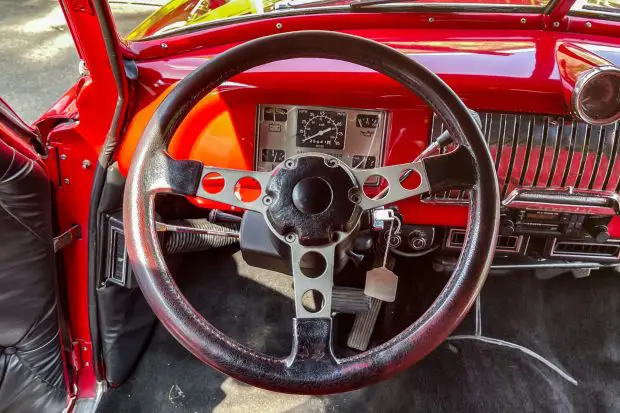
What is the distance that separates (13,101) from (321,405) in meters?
2.66

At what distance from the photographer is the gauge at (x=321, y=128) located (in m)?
1.52

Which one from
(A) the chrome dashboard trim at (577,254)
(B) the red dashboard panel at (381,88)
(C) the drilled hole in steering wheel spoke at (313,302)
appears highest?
(B) the red dashboard panel at (381,88)

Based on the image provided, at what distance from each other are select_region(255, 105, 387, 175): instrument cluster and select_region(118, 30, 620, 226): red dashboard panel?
0.02 m

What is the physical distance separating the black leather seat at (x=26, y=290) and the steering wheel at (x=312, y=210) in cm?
55

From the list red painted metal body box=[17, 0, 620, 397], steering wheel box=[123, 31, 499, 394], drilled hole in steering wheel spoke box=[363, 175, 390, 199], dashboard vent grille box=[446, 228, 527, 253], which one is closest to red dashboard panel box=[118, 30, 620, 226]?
red painted metal body box=[17, 0, 620, 397]

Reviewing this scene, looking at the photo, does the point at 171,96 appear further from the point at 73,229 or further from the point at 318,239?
the point at 73,229

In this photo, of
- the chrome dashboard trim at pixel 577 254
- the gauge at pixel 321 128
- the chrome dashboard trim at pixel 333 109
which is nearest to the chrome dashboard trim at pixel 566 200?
the chrome dashboard trim at pixel 577 254

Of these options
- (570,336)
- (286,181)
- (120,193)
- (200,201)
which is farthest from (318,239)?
(570,336)

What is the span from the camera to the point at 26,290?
1.51m

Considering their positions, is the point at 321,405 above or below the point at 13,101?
below

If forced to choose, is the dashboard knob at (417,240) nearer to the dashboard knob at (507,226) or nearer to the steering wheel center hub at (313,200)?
the dashboard knob at (507,226)

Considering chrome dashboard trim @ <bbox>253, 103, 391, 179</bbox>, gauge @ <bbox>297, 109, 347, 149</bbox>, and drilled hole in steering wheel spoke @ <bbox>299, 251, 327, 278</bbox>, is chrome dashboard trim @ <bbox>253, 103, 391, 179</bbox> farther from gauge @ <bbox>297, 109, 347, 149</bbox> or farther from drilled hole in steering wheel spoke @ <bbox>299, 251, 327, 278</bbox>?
drilled hole in steering wheel spoke @ <bbox>299, 251, 327, 278</bbox>

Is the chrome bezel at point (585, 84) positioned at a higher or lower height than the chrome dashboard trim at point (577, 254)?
higher

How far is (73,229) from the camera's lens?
169cm
